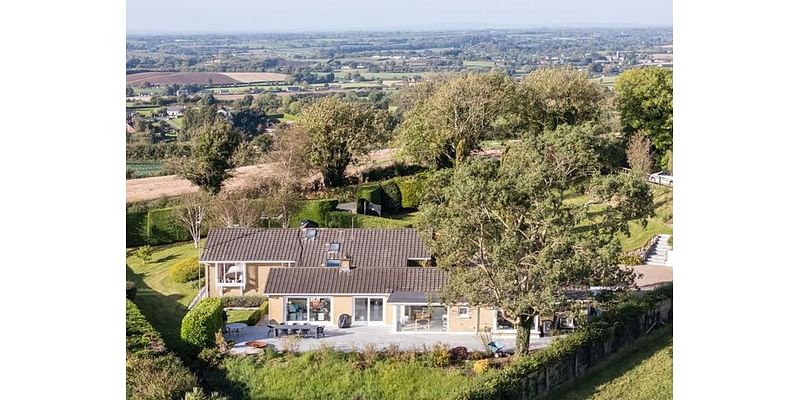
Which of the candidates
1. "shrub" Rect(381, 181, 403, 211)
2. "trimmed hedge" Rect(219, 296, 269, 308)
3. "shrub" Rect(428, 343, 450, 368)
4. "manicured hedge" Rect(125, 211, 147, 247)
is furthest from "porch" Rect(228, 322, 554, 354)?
"shrub" Rect(381, 181, 403, 211)

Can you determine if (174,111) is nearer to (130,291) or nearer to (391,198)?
(391,198)

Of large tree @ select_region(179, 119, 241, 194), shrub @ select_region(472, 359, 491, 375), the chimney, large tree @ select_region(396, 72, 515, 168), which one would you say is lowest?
shrub @ select_region(472, 359, 491, 375)

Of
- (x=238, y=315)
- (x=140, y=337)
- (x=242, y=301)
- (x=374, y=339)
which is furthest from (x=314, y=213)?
(x=140, y=337)

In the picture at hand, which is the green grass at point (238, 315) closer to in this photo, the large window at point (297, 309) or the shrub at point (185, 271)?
the large window at point (297, 309)

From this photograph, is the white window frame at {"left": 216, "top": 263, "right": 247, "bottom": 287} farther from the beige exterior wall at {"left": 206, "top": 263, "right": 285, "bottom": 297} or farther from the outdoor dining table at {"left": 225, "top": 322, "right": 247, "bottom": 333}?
the outdoor dining table at {"left": 225, "top": 322, "right": 247, "bottom": 333}
